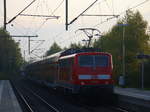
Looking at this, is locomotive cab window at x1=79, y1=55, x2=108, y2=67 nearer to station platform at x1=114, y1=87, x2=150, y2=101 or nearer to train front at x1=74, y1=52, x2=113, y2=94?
train front at x1=74, y1=52, x2=113, y2=94

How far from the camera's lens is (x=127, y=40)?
76125 millimetres

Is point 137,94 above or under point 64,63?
under

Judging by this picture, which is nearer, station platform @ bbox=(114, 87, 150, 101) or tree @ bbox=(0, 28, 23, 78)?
station platform @ bbox=(114, 87, 150, 101)

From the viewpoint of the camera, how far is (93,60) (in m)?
27.4

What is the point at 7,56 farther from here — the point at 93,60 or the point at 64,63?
the point at 93,60

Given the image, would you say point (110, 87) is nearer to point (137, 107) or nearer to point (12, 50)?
point (137, 107)

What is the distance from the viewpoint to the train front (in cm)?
2656

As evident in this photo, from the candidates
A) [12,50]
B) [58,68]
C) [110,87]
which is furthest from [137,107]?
[12,50]

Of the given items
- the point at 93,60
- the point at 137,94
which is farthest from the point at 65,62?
the point at 137,94

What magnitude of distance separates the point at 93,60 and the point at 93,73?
816mm

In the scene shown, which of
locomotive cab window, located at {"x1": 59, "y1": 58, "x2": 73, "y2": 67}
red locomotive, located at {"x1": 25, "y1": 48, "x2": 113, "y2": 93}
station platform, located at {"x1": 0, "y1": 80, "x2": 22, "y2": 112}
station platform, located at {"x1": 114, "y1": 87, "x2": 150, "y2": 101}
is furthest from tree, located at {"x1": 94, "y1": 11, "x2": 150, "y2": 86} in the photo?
red locomotive, located at {"x1": 25, "y1": 48, "x2": 113, "y2": 93}

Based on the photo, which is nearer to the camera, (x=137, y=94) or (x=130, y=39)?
(x=137, y=94)

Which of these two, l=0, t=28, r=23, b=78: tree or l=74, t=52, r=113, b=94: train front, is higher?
l=0, t=28, r=23, b=78: tree

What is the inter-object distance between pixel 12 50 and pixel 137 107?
362 feet
